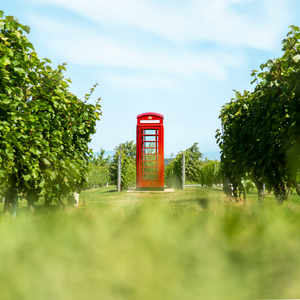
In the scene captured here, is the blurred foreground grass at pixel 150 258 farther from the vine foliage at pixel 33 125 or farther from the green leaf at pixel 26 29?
the green leaf at pixel 26 29

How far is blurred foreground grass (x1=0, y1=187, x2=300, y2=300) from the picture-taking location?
80cm

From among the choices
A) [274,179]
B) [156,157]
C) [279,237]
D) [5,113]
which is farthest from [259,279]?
[156,157]

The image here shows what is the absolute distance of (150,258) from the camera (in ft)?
2.88

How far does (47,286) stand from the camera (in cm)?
79

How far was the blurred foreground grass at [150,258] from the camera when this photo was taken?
805mm

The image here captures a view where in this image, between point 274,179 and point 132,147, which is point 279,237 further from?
point 132,147

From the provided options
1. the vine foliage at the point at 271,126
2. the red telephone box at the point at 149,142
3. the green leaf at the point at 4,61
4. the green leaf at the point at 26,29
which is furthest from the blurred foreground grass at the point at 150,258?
the red telephone box at the point at 149,142

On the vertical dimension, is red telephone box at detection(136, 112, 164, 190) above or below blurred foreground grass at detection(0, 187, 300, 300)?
above

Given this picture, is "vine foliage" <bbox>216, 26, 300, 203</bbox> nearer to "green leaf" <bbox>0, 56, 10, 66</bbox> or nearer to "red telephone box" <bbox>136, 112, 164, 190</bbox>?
"green leaf" <bbox>0, 56, 10, 66</bbox>

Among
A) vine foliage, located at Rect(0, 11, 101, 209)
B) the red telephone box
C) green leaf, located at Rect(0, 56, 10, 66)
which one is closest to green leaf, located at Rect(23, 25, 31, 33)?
vine foliage, located at Rect(0, 11, 101, 209)

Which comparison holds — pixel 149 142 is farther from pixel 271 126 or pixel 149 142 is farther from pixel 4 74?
pixel 4 74

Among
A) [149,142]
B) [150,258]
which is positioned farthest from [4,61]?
[149,142]

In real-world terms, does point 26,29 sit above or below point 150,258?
above

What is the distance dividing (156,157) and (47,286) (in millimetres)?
11265
